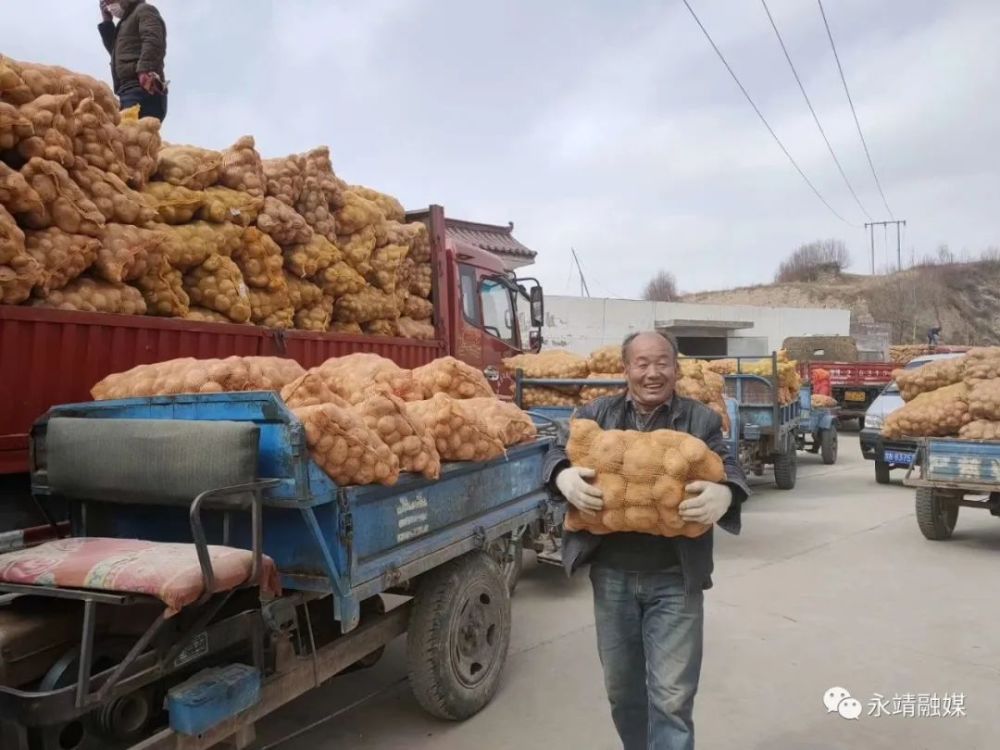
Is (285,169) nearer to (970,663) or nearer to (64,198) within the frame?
(64,198)

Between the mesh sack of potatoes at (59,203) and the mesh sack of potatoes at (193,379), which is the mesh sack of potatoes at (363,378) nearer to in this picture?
the mesh sack of potatoes at (193,379)

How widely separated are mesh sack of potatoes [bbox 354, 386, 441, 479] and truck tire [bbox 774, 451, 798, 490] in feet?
29.3

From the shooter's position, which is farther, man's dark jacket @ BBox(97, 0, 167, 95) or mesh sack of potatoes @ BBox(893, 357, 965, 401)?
mesh sack of potatoes @ BBox(893, 357, 965, 401)

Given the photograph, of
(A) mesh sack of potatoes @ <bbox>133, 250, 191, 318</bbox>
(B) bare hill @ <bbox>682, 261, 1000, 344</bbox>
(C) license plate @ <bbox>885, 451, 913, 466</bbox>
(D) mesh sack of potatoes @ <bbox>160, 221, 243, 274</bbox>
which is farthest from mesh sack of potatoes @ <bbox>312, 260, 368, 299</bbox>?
(B) bare hill @ <bbox>682, 261, 1000, 344</bbox>

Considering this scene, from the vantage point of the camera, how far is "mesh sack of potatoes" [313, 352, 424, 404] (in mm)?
4180

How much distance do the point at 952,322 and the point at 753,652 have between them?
57247 millimetres

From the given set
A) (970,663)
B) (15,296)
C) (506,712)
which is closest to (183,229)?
(15,296)

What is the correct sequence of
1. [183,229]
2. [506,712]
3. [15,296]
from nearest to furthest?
1. [15,296]
2. [506,712]
3. [183,229]

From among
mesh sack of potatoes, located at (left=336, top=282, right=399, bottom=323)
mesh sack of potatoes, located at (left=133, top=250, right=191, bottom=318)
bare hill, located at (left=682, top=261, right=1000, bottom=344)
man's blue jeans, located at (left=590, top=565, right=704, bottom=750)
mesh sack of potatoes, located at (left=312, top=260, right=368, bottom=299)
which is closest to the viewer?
man's blue jeans, located at (left=590, top=565, right=704, bottom=750)

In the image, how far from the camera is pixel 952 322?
5319 cm

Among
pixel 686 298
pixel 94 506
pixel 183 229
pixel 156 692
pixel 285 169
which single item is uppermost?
pixel 686 298

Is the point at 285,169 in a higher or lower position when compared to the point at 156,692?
higher

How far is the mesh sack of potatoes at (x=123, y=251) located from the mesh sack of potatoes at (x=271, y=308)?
0.91 meters

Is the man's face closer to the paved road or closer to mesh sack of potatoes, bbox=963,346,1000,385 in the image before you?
the paved road
